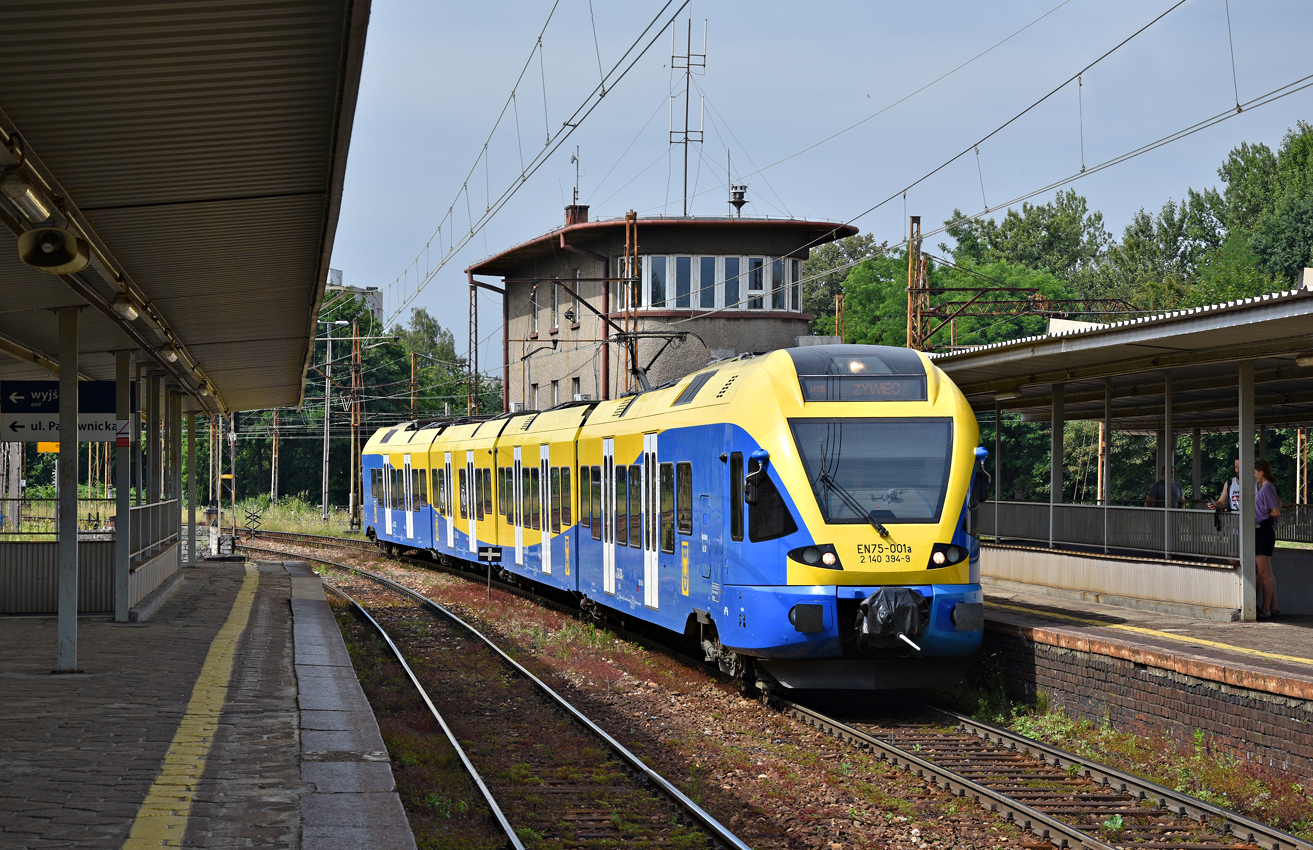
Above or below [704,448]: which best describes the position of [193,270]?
above

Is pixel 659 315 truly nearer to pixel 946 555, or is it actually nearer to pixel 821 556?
pixel 946 555

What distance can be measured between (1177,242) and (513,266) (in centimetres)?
4708

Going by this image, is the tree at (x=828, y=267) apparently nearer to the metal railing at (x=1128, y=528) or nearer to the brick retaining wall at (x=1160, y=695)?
the metal railing at (x=1128, y=528)

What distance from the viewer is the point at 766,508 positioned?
36.6 feet

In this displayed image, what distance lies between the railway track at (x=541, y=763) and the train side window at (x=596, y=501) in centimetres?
195

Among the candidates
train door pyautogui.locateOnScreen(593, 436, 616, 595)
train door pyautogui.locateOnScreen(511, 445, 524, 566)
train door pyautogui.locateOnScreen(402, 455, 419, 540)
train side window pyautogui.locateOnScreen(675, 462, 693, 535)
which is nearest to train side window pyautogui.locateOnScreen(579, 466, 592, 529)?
train door pyautogui.locateOnScreen(593, 436, 616, 595)

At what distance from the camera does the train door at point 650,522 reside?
1430 cm

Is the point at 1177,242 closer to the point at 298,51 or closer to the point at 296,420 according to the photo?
the point at 296,420

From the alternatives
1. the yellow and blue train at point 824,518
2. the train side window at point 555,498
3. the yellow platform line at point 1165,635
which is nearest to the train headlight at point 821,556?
the yellow and blue train at point 824,518

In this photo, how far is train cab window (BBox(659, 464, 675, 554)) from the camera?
1368 cm

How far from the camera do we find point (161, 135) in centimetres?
717

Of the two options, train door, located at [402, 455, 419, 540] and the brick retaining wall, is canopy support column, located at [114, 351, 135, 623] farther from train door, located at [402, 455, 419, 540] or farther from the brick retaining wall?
train door, located at [402, 455, 419, 540]

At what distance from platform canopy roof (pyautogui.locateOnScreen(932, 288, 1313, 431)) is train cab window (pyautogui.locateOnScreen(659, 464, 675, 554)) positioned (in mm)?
4352

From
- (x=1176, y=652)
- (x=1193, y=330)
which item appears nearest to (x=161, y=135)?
(x=1176, y=652)
